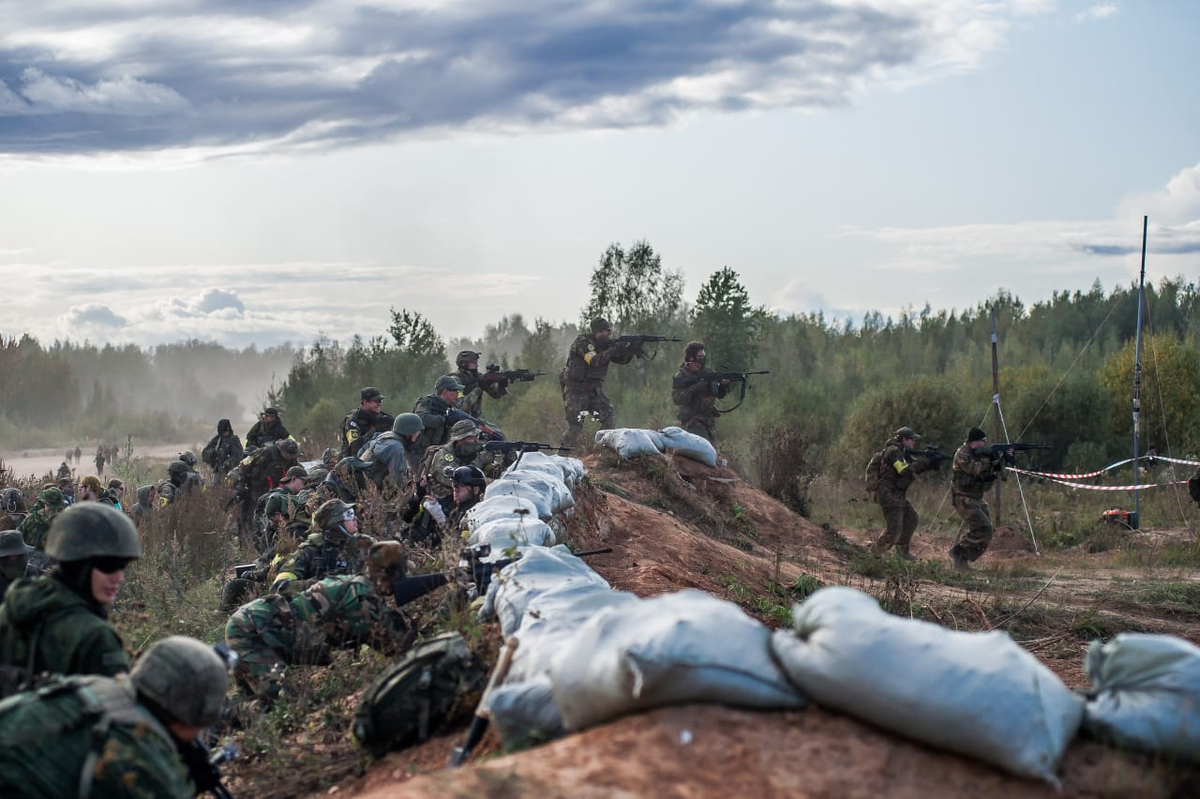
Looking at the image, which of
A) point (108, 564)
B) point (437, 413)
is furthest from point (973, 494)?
point (108, 564)

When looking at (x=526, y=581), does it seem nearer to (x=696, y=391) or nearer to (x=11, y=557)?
(x=11, y=557)

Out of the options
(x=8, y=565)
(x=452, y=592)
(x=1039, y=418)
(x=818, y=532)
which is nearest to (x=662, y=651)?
(x=452, y=592)

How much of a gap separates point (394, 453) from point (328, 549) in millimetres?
3476

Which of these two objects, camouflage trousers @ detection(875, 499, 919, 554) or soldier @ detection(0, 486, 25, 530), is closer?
soldier @ detection(0, 486, 25, 530)

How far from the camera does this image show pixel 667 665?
3.71 m

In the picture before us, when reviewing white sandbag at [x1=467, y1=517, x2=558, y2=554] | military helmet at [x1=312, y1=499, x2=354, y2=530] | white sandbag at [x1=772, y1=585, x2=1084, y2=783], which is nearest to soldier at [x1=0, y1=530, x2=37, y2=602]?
military helmet at [x1=312, y1=499, x2=354, y2=530]

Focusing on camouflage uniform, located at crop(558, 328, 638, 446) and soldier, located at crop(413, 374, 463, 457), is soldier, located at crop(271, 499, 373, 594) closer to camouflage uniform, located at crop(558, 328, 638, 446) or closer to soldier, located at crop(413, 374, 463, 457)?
soldier, located at crop(413, 374, 463, 457)

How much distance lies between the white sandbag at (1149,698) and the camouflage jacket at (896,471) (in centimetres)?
918

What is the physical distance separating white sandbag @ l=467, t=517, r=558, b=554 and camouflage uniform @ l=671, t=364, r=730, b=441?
24.3ft

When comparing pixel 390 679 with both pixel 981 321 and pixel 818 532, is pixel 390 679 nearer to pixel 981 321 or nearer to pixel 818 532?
pixel 818 532

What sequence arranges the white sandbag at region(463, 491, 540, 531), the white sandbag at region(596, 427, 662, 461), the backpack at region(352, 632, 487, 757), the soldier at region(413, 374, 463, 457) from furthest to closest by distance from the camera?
the white sandbag at region(596, 427, 662, 461), the soldier at region(413, 374, 463, 457), the white sandbag at region(463, 491, 540, 531), the backpack at region(352, 632, 487, 757)

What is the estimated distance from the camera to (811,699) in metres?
3.89

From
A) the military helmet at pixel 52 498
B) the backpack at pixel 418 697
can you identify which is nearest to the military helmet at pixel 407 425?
the military helmet at pixel 52 498

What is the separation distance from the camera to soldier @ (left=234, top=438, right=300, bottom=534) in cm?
1252
